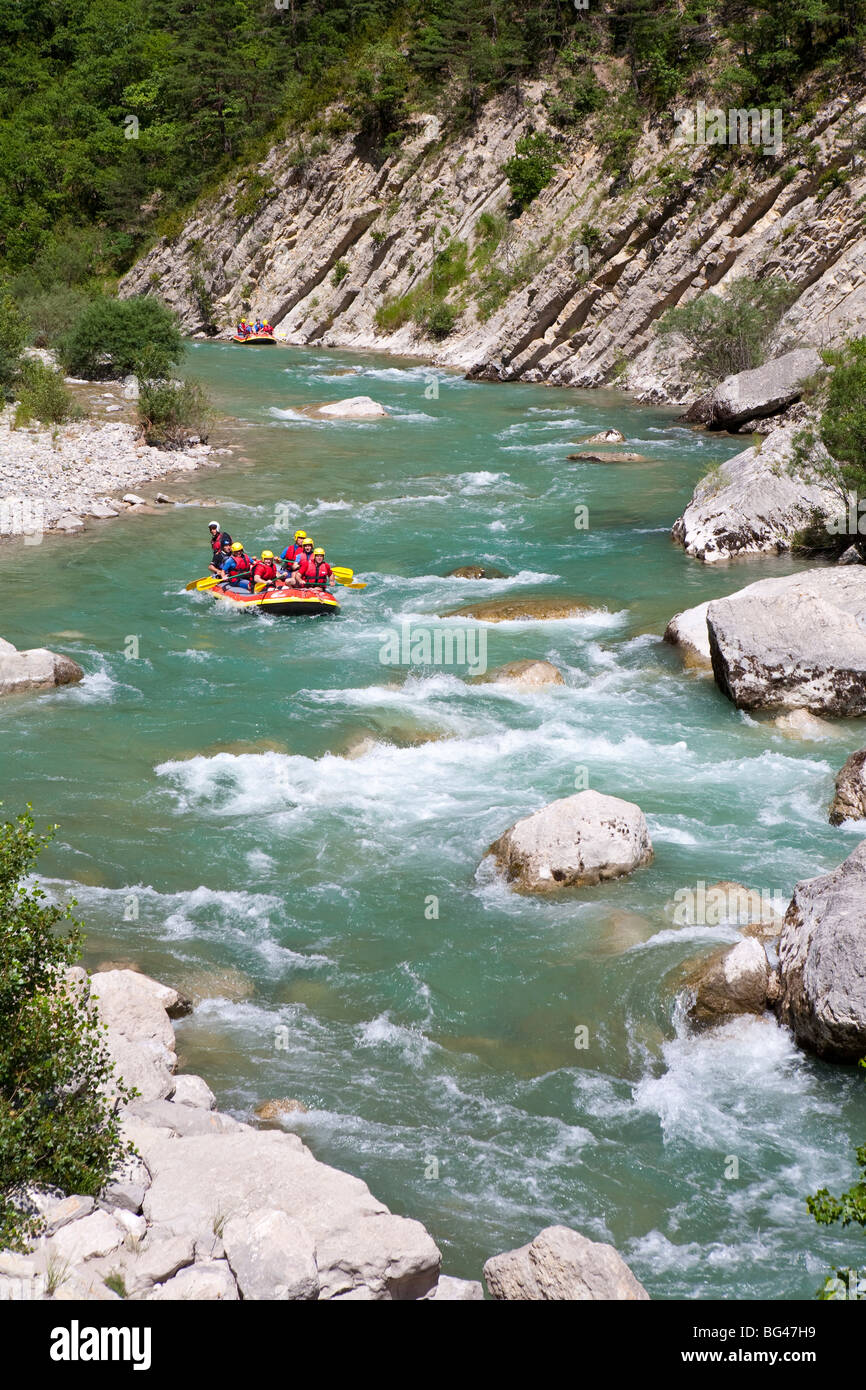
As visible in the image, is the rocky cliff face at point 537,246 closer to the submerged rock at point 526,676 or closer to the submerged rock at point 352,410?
the submerged rock at point 352,410

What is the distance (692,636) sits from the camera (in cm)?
1605

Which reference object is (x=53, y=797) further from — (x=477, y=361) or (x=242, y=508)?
(x=477, y=361)

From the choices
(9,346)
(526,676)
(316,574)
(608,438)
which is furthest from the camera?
(608,438)

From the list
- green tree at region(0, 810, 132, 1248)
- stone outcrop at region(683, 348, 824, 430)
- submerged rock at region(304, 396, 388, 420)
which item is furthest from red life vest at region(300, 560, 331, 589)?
submerged rock at region(304, 396, 388, 420)

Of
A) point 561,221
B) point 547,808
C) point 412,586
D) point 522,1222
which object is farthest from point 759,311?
point 522,1222

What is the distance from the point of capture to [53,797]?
40.7ft

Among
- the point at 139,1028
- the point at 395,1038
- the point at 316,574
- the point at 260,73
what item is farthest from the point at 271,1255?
the point at 260,73

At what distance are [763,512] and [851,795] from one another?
9.26m

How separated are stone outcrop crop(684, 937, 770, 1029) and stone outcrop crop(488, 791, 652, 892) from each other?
1760mm

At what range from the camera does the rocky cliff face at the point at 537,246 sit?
34.8 meters

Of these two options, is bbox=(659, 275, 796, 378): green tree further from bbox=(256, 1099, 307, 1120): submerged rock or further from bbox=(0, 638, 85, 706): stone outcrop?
bbox=(256, 1099, 307, 1120): submerged rock

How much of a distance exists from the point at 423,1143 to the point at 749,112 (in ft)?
127

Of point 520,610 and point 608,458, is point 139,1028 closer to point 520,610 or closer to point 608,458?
point 520,610

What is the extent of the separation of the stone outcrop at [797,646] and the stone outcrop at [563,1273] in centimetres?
919
